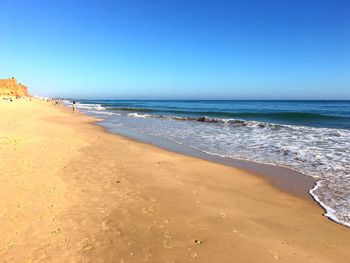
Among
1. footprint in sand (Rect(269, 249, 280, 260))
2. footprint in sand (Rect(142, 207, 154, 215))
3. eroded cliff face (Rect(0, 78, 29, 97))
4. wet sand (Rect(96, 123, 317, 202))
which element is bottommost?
wet sand (Rect(96, 123, 317, 202))

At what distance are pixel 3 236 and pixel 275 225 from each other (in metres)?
4.61

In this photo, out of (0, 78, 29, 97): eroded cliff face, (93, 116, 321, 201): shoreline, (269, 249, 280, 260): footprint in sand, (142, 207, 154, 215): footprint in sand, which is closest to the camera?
(269, 249, 280, 260): footprint in sand

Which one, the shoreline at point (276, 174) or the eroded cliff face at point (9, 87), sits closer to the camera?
the shoreline at point (276, 174)

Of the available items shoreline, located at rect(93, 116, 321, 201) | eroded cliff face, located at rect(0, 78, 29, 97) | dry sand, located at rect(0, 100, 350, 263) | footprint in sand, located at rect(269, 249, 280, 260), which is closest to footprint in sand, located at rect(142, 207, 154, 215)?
dry sand, located at rect(0, 100, 350, 263)

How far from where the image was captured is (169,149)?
14.3 m

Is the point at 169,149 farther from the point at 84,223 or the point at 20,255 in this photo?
the point at 20,255

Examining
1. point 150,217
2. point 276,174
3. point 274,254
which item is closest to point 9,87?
point 276,174

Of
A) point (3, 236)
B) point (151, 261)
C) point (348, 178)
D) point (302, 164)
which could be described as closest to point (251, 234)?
point (151, 261)

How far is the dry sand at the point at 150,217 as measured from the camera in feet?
15.1

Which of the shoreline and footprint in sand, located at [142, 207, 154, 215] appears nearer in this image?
footprint in sand, located at [142, 207, 154, 215]

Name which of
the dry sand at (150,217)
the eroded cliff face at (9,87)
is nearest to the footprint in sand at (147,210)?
the dry sand at (150,217)

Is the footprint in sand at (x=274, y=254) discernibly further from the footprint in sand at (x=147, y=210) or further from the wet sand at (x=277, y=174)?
the wet sand at (x=277, y=174)

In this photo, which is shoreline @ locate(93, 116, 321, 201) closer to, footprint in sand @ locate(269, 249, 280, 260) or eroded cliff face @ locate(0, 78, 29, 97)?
footprint in sand @ locate(269, 249, 280, 260)

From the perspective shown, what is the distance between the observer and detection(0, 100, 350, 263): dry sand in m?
4.60
